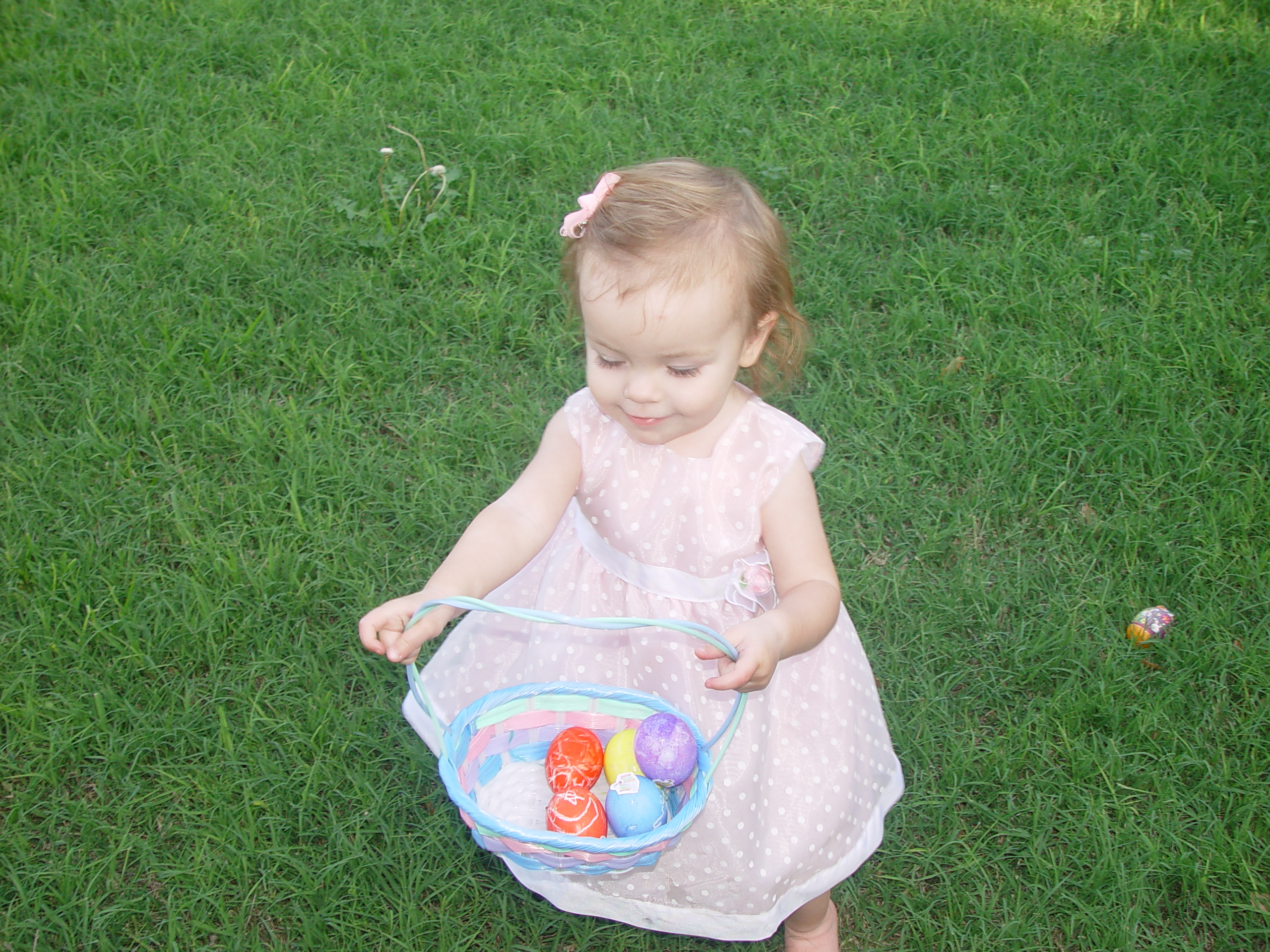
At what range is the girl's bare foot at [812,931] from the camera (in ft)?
5.87

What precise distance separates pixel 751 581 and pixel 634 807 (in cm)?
43

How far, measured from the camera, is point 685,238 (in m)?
1.50

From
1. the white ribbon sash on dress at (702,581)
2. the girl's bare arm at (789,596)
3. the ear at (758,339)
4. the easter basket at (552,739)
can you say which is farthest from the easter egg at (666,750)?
the ear at (758,339)

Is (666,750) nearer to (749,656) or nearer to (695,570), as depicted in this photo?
(749,656)

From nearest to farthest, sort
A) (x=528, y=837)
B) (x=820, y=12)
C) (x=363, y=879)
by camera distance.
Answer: (x=528, y=837) < (x=363, y=879) < (x=820, y=12)

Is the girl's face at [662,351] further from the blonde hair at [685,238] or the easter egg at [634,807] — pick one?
the easter egg at [634,807]

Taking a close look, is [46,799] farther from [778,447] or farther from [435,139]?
[435,139]

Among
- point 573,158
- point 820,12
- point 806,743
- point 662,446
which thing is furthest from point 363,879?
point 820,12

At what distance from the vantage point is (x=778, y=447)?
174 cm

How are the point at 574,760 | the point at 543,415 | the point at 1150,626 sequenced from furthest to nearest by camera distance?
the point at 543,415 → the point at 1150,626 → the point at 574,760

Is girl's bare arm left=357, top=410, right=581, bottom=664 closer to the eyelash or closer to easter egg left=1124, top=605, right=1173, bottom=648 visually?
the eyelash

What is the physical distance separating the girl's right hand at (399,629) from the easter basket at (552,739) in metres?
0.03

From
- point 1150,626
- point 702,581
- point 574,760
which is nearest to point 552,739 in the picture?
point 574,760

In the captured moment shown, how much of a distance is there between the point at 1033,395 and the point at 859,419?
0.44 m
